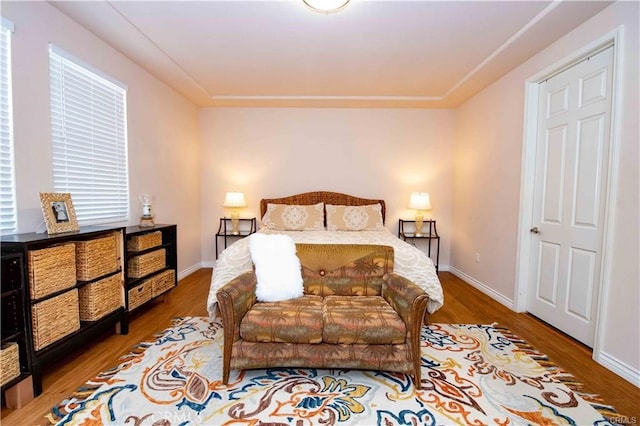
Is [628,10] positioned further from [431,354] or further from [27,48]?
[27,48]

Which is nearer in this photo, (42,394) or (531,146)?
(42,394)

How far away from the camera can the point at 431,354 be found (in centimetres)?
224

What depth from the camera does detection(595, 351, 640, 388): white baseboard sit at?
1.87 meters

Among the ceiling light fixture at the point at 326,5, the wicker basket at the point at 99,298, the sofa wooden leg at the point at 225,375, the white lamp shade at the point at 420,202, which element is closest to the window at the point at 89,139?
the wicker basket at the point at 99,298

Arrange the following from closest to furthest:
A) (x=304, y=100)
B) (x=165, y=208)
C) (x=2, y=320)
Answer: (x=2, y=320)
(x=165, y=208)
(x=304, y=100)

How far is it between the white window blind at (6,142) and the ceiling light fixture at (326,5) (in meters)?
2.03

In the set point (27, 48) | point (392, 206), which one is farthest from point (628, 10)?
point (27, 48)

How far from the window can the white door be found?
4.31 m

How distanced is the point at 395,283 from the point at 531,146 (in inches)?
87.1

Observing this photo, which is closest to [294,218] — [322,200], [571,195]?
[322,200]

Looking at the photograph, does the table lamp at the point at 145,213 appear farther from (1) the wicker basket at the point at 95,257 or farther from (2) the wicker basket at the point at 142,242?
(1) the wicker basket at the point at 95,257

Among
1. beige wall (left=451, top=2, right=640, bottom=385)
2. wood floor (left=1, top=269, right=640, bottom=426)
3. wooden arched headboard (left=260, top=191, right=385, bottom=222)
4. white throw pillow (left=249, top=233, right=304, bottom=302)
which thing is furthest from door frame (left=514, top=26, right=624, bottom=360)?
white throw pillow (left=249, top=233, right=304, bottom=302)

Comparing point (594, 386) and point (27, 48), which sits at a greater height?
point (27, 48)

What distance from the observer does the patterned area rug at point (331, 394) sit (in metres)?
1.58
